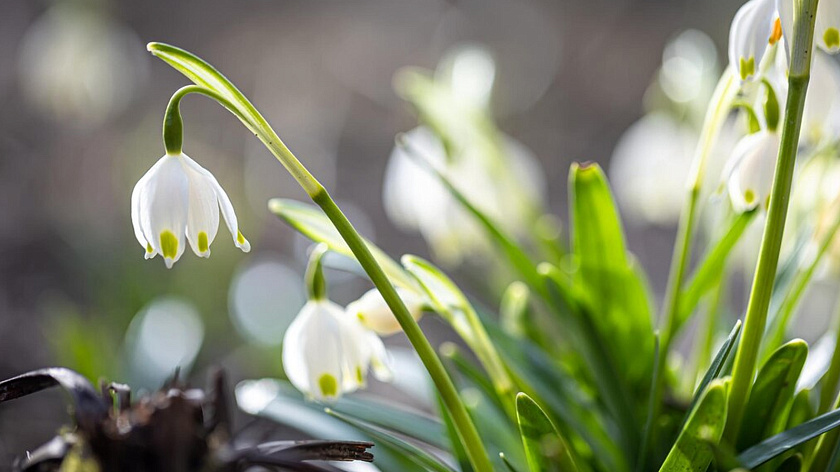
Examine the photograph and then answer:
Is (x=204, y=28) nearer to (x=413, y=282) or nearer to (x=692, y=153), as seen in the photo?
(x=692, y=153)

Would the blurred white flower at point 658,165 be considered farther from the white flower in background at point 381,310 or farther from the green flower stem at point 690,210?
the white flower in background at point 381,310

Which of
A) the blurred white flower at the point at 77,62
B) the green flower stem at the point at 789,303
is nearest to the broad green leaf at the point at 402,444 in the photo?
the green flower stem at the point at 789,303

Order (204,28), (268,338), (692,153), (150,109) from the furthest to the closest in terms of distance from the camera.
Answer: (204,28)
(150,109)
(268,338)
(692,153)

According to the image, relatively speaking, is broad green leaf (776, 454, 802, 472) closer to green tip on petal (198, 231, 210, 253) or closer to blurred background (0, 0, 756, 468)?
green tip on petal (198, 231, 210, 253)

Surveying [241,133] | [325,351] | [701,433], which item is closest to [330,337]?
[325,351]

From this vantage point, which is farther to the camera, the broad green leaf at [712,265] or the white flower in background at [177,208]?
the broad green leaf at [712,265]

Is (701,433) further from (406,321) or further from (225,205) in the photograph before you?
(225,205)

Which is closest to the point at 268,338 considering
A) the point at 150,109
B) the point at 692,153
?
the point at 692,153
